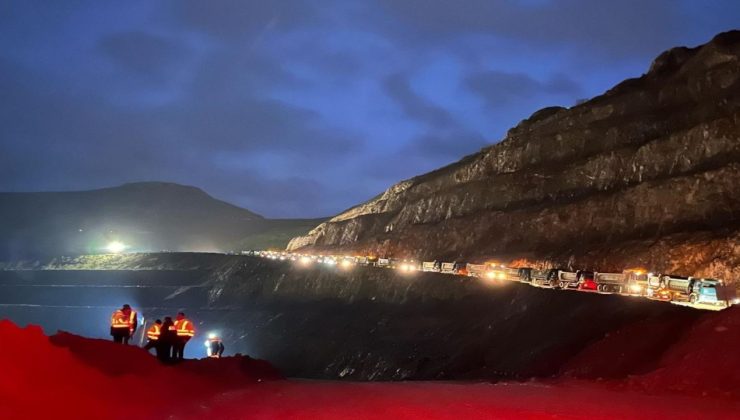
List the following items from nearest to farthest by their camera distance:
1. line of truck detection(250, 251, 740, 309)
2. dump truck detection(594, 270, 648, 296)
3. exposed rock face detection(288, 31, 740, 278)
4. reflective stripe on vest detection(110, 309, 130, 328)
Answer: reflective stripe on vest detection(110, 309, 130, 328) < line of truck detection(250, 251, 740, 309) < dump truck detection(594, 270, 648, 296) < exposed rock face detection(288, 31, 740, 278)

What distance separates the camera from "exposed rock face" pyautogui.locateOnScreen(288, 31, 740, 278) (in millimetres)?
60375

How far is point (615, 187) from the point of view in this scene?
252 ft

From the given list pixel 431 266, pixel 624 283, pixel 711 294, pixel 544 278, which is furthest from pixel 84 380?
pixel 431 266

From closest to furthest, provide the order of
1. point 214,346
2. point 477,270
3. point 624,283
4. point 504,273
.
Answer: point 214,346, point 624,283, point 504,273, point 477,270

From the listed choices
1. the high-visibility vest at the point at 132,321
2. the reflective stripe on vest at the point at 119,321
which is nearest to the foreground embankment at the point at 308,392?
the reflective stripe on vest at the point at 119,321

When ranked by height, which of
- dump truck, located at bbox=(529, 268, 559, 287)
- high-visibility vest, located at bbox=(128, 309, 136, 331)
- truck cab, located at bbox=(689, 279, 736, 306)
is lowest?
high-visibility vest, located at bbox=(128, 309, 136, 331)

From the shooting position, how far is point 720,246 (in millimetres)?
51875

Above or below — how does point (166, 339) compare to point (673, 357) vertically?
below

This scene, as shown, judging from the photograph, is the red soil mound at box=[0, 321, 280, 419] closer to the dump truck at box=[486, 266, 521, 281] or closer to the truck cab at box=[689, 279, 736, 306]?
the truck cab at box=[689, 279, 736, 306]

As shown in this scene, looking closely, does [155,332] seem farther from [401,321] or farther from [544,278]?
[544,278]

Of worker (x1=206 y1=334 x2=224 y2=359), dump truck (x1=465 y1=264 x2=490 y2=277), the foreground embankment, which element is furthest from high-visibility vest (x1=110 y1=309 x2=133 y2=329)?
dump truck (x1=465 y1=264 x2=490 y2=277)

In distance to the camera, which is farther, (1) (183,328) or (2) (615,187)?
(2) (615,187)

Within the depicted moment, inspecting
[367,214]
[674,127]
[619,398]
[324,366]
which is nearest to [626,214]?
[674,127]

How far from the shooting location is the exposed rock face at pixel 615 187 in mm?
60375
